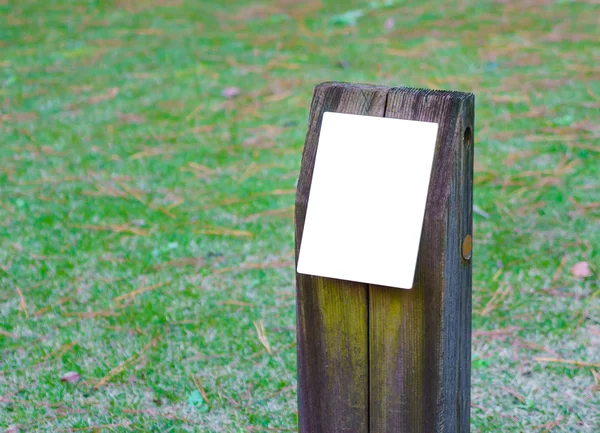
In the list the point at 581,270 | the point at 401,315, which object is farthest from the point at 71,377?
the point at 581,270

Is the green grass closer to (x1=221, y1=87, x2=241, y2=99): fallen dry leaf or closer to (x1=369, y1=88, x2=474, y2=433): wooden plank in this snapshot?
(x1=221, y1=87, x2=241, y2=99): fallen dry leaf

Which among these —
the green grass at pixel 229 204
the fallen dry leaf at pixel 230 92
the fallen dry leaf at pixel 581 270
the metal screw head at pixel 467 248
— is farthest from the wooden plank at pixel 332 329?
the fallen dry leaf at pixel 230 92

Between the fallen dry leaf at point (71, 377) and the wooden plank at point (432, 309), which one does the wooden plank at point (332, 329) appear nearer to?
the wooden plank at point (432, 309)

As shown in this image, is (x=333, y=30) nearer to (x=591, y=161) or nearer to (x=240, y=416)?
(x=591, y=161)

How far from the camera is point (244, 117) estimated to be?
4770mm

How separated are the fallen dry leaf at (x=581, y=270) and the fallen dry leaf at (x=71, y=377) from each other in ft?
5.63

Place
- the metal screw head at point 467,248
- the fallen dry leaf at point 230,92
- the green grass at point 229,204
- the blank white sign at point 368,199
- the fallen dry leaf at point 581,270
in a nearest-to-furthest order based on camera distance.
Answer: the blank white sign at point 368,199, the metal screw head at point 467,248, the green grass at point 229,204, the fallen dry leaf at point 581,270, the fallen dry leaf at point 230,92

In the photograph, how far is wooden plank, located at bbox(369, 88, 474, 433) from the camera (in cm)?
148

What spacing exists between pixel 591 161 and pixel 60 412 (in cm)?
258

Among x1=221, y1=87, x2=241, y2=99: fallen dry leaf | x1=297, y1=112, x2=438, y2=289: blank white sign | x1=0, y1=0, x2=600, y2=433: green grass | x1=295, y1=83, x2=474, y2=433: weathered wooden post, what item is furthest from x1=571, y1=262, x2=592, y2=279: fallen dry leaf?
x1=221, y1=87, x2=241, y2=99: fallen dry leaf

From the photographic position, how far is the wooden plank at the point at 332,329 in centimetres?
155

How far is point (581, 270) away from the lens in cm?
304

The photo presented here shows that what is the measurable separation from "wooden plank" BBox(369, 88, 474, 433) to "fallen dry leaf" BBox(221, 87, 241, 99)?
12.0 feet

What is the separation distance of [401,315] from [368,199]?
0.71ft
